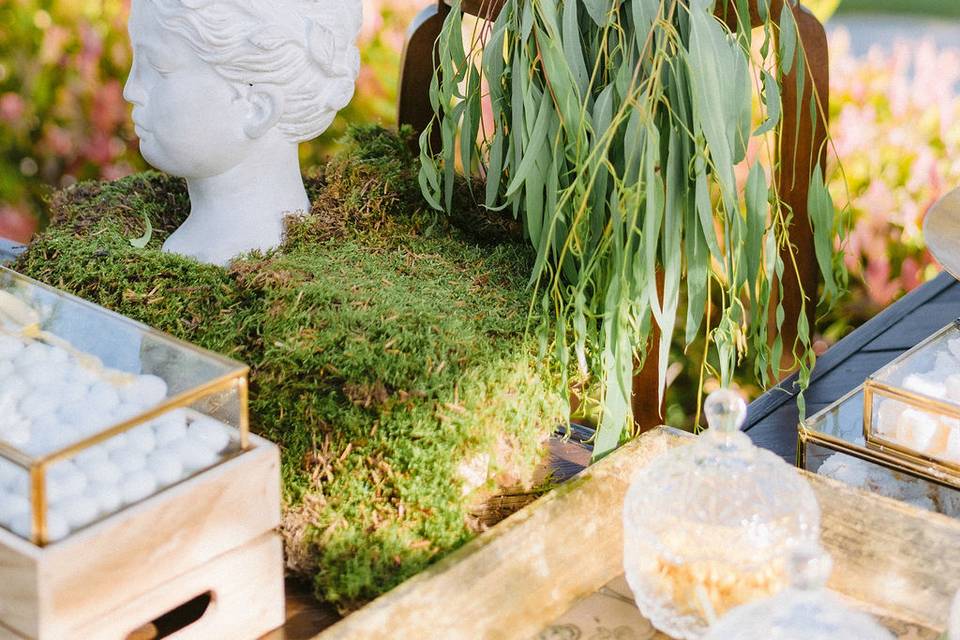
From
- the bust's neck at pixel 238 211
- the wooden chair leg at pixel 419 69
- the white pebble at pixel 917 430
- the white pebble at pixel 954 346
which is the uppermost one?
the wooden chair leg at pixel 419 69

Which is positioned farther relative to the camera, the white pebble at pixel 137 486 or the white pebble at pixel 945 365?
the white pebble at pixel 945 365

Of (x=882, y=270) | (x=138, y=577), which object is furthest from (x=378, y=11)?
(x=138, y=577)

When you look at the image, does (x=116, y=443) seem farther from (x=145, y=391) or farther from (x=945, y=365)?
(x=945, y=365)

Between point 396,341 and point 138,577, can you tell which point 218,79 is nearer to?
point 396,341

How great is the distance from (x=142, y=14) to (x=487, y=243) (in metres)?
0.52

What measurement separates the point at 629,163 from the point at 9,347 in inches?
26.4

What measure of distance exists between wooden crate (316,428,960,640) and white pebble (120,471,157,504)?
0.64 feet

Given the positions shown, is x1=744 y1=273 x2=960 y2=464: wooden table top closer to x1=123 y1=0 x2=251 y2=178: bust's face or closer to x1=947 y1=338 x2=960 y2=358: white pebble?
x1=947 y1=338 x2=960 y2=358: white pebble

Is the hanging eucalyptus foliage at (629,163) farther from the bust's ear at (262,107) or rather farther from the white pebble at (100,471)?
the white pebble at (100,471)

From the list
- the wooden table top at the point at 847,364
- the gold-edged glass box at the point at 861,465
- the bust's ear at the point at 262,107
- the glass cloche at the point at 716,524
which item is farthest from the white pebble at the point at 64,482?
the gold-edged glass box at the point at 861,465

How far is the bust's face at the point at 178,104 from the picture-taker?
1357 millimetres

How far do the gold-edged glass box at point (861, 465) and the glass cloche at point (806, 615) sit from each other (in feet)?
1.63

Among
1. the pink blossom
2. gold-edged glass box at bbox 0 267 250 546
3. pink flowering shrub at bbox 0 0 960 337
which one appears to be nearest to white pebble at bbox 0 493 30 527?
gold-edged glass box at bbox 0 267 250 546

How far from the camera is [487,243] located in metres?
1.55
